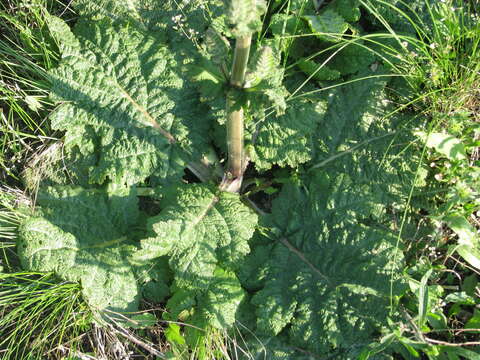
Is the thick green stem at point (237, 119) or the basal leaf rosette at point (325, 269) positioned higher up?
the thick green stem at point (237, 119)

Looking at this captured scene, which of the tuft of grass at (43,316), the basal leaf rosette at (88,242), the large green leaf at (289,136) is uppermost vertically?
the large green leaf at (289,136)

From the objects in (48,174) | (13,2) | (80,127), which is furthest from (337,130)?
(13,2)

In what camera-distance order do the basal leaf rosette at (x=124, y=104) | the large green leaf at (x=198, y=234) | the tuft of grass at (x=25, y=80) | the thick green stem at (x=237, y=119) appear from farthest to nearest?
1. the tuft of grass at (x=25, y=80)
2. the basal leaf rosette at (x=124, y=104)
3. the large green leaf at (x=198, y=234)
4. the thick green stem at (x=237, y=119)

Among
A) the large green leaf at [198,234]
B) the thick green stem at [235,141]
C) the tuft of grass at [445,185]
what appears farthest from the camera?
the tuft of grass at [445,185]

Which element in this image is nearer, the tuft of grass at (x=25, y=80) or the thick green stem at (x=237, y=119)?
the thick green stem at (x=237, y=119)

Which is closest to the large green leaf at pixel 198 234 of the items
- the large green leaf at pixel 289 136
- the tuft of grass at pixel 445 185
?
the large green leaf at pixel 289 136

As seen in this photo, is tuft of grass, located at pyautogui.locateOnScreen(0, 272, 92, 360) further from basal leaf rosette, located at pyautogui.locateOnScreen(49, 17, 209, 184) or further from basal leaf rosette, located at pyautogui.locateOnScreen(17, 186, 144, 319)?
basal leaf rosette, located at pyautogui.locateOnScreen(49, 17, 209, 184)

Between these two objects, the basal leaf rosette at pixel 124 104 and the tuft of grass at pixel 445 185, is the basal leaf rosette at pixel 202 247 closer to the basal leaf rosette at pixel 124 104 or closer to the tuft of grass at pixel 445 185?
the basal leaf rosette at pixel 124 104
